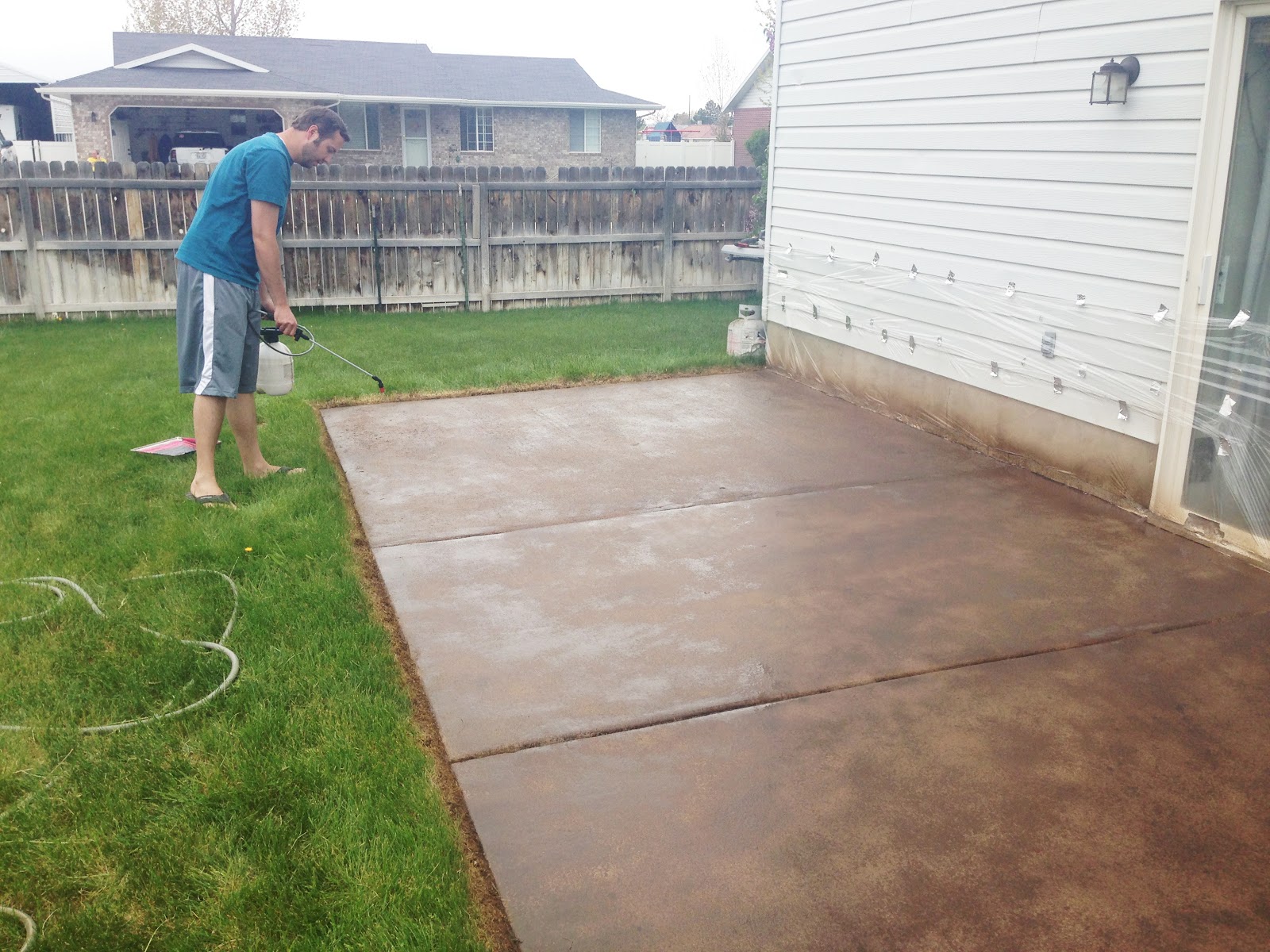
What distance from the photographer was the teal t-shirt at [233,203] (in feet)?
15.6

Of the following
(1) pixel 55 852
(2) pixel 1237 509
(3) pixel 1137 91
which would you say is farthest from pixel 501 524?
(3) pixel 1137 91

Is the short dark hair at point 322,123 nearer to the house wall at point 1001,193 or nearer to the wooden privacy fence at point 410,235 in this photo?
the house wall at point 1001,193

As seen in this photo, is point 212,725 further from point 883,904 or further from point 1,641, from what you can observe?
point 883,904

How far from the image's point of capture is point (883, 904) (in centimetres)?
230

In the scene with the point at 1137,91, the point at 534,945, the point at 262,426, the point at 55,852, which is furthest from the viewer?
the point at 262,426

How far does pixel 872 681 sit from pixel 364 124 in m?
25.7

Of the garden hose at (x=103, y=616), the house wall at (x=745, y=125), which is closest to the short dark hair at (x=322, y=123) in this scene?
the garden hose at (x=103, y=616)

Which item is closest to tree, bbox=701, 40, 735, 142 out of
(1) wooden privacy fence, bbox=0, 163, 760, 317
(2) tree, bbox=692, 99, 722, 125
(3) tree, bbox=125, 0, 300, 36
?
(2) tree, bbox=692, 99, 722, 125

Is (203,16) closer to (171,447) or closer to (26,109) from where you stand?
(26,109)

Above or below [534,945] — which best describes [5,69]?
above

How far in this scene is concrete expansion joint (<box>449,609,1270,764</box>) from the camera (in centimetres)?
295

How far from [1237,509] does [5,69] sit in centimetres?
3406

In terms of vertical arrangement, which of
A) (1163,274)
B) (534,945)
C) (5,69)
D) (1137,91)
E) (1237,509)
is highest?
(5,69)

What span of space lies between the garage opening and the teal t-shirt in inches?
888
